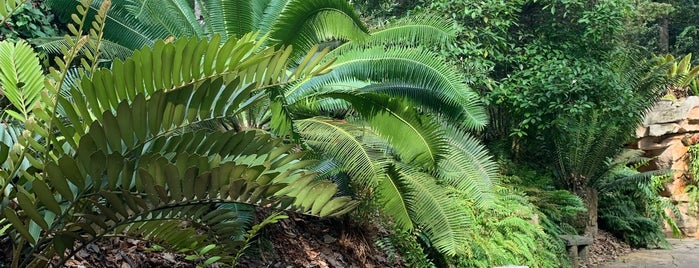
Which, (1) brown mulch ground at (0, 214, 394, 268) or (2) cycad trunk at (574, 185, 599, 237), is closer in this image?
(1) brown mulch ground at (0, 214, 394, 268)

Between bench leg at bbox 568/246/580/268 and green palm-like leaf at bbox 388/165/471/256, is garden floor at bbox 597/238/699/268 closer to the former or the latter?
bench leg at bbox 568/246/580/268

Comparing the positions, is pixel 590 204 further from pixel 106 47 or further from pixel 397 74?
pixel 106 47

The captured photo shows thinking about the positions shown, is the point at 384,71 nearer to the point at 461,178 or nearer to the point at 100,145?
the point at 461,178

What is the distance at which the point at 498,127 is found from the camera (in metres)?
9.34

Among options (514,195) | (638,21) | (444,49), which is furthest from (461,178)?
(638,21)

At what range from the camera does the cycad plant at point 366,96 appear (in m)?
4.10

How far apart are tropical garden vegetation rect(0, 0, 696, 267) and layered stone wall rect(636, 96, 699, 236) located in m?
0.95

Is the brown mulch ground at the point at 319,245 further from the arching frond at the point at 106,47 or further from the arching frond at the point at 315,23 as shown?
the arching frond at the point at 106,47

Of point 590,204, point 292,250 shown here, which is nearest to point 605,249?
point 590,204

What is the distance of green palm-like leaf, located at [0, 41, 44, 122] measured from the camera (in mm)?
2377

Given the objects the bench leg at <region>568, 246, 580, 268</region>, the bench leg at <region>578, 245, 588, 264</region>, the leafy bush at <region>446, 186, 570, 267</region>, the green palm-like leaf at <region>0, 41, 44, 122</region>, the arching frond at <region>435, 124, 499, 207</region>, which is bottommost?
the bench leg at <region>578, 245, 588, 264</region>

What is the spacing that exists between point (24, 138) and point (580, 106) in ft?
22.9

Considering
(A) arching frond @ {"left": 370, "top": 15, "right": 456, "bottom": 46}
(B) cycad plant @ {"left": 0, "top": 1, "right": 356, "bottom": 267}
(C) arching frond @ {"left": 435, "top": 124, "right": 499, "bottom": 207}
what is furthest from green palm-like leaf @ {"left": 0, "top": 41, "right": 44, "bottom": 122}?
(C) arching frond @ {"left": 435, "top": 124, "right": 499, "bottom": 207}

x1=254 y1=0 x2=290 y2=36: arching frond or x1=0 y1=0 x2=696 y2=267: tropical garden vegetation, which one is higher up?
x1=254 y1=0 x2=290 y2=36: arching frond
